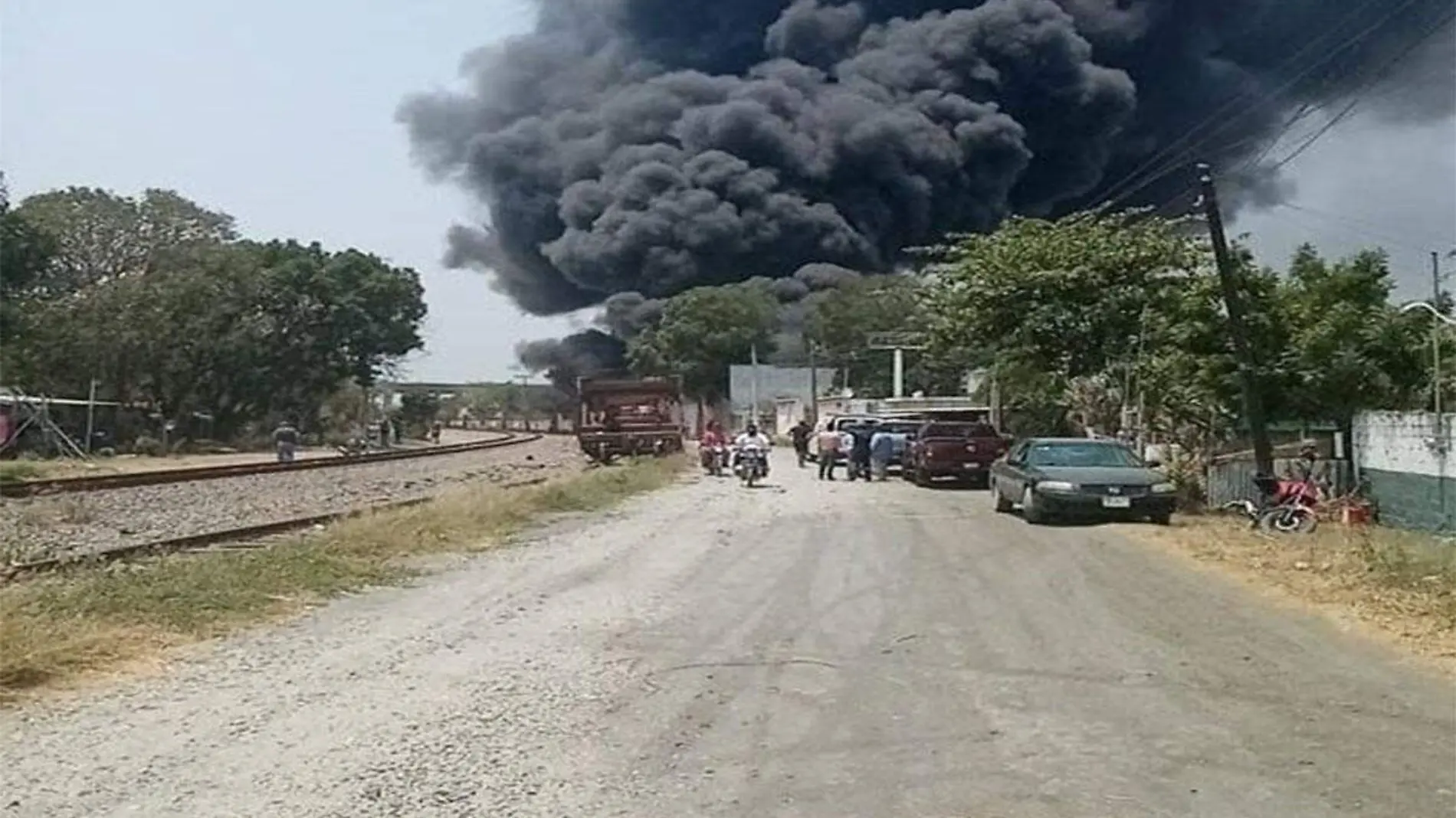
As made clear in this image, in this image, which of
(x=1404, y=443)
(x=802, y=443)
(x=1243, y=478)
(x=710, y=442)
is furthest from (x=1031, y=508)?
(x=802, y=443)

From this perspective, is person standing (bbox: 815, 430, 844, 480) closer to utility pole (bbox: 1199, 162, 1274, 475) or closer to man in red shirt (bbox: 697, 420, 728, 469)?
man in red shirt (bbox: 697, 420, 728, 469)

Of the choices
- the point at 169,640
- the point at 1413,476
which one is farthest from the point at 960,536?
the point at 169,640

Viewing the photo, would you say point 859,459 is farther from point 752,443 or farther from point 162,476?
point 162,476

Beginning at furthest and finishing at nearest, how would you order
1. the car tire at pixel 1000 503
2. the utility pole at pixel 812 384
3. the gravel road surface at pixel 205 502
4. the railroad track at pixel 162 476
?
the utility pole at pixel 812 384, the railroad track at pixel 162 476, the car tire at pixel 1000 503, the gravel road surface at pixel 205 502

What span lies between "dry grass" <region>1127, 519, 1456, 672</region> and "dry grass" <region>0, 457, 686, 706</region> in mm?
6908

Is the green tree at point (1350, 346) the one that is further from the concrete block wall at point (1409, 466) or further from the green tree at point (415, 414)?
the green tree at point (415, 414)

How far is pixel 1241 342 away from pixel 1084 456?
7.57 ft

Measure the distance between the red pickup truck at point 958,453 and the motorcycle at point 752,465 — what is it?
2.85 meters

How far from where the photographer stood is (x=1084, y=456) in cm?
2052

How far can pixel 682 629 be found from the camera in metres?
10.2

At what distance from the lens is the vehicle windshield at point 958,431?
30531 mm

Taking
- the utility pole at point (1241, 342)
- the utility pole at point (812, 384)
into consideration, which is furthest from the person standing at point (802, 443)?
the utility pole at point (1241, 342)

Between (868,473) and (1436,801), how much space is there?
1112 inches

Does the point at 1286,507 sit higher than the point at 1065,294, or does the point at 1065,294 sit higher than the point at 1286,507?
the point at 1065,294
